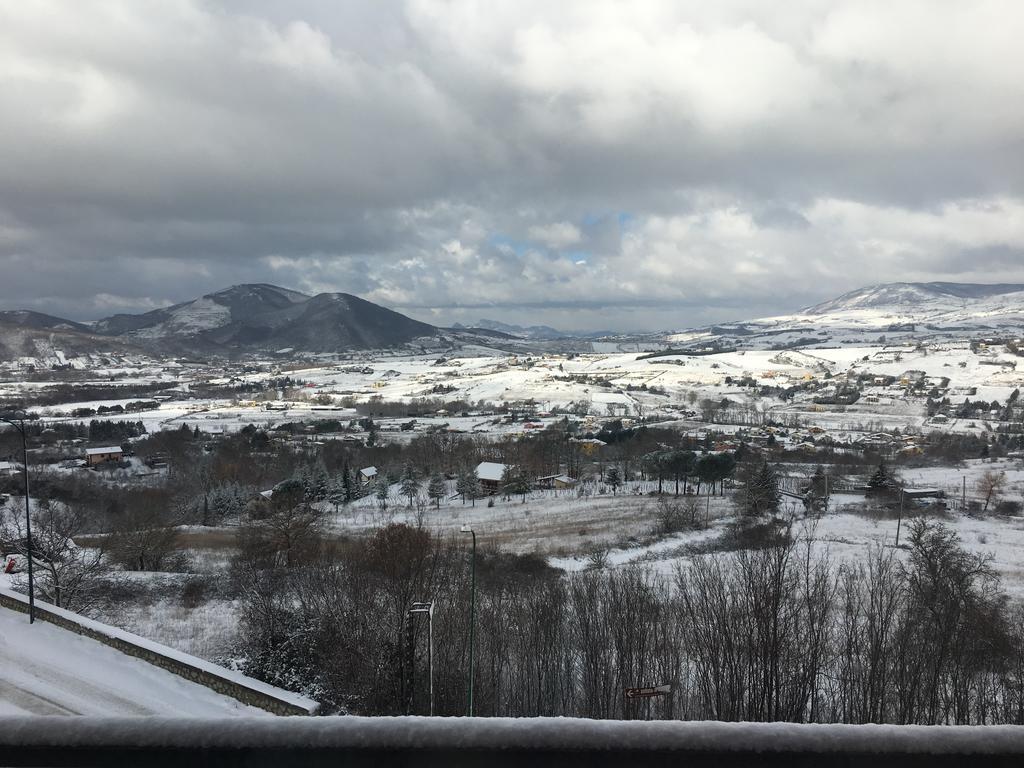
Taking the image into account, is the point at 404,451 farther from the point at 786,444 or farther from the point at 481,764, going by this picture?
the point at 481,764

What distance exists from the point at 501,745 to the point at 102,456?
5235 centimetres

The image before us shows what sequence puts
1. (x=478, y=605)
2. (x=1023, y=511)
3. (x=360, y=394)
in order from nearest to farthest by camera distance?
1. (x=478, y=605)
2. (x=1023, y=511)
3. (x=360, y=394)

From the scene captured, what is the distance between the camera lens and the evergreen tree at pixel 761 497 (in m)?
28.4

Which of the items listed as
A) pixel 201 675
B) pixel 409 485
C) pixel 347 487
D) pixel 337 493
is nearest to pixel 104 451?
pixel 337 493

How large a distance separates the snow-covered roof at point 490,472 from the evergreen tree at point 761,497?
1558 centimetres

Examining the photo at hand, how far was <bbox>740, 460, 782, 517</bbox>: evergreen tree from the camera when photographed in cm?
2838

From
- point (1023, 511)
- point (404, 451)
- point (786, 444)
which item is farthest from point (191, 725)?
point (786, 444)

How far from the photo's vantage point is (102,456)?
139ft

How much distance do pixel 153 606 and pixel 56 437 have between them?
44.0 meters

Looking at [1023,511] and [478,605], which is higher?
[478,605]

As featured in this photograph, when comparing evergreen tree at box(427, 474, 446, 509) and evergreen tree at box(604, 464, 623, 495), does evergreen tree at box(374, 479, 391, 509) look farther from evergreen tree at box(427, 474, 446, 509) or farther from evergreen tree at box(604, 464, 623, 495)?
evergreen tree at box(604, 464, 623, 495)

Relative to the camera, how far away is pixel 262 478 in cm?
4059

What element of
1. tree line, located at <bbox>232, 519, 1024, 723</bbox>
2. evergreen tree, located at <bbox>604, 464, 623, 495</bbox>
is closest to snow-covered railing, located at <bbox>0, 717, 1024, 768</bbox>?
tree line, located at <bbox>232, 519, 1024, 723</bbox>

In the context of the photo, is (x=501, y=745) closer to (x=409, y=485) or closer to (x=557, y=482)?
(x=409, y=485)
